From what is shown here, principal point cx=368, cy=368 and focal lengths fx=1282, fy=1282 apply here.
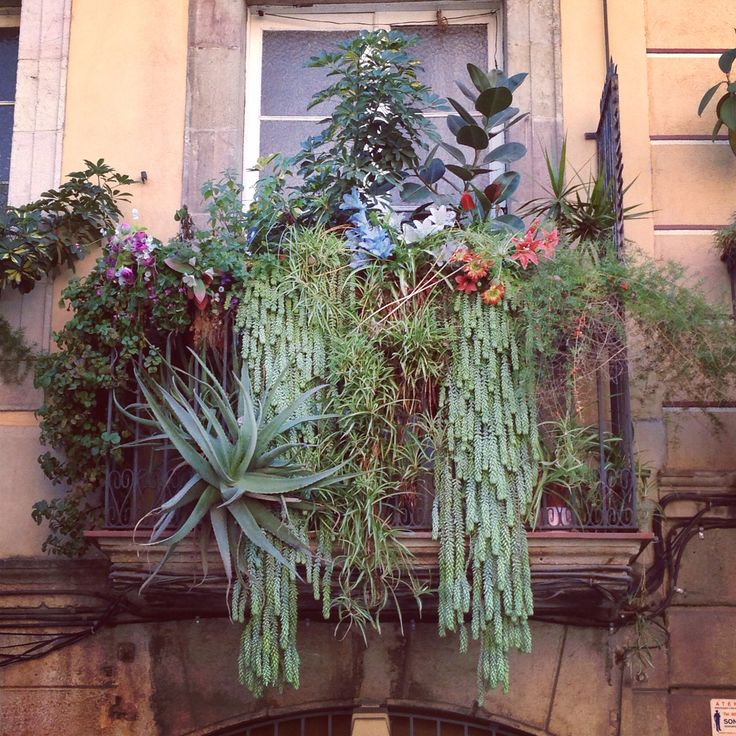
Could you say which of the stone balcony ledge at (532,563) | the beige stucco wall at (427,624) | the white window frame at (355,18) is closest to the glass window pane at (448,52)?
the white window frame at (355,18)

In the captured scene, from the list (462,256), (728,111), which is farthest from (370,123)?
(728,111)

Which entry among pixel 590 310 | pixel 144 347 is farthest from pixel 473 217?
pixel 144 347

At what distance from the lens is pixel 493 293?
6309 millimetres

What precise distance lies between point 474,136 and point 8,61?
10.8 feet

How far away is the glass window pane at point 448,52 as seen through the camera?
8.01 m

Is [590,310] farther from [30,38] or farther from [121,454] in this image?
[30,38]

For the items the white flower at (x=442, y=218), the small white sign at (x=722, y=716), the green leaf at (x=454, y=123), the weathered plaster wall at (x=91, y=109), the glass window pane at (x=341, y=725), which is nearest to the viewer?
the white flower at (x=442, y=218)

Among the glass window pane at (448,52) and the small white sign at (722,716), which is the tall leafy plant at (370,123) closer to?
the glass window pane at (448,52)

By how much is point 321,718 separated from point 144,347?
2.19 metres

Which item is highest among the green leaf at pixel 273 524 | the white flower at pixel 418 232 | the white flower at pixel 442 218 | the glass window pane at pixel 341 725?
the white flower at pixel 442 218

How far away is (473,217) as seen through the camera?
6.68 metres

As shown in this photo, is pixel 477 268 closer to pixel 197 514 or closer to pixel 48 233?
pixel 197 514

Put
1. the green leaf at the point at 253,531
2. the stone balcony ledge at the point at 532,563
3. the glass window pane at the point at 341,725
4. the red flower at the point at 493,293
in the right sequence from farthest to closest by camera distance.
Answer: the glass window pane at the point at 341,725 → the red flower at the point at 493,293 → the stone balcony ledge at the point at 532,563 → the green leaf at the point at 253,531

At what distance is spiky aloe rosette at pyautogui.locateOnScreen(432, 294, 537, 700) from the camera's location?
5941 mm
